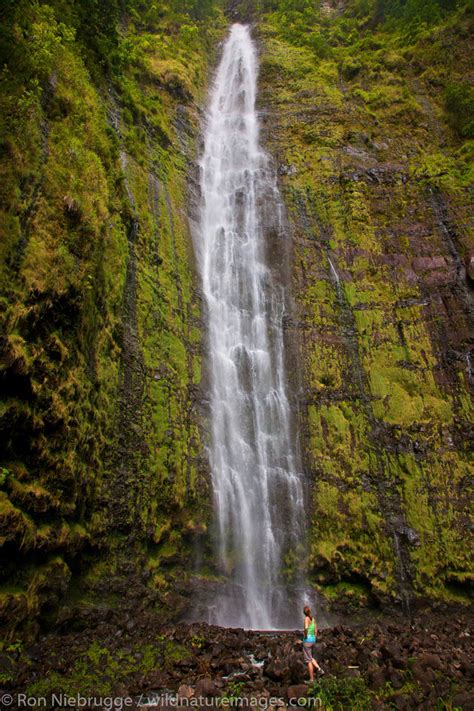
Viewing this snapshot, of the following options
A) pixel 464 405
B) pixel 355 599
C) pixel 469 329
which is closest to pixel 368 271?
pixel 469 329

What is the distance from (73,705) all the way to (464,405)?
1300 centimetres

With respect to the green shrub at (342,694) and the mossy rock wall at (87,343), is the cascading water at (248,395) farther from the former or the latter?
the green shrub at (342,694)

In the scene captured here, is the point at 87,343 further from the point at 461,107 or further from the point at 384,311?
the point at 461,107

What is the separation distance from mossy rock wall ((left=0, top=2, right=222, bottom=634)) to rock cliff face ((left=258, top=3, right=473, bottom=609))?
Result: 14.9 ft

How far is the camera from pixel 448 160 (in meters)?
18.7

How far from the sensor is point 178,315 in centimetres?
1473

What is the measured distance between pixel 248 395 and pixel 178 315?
11.7ft

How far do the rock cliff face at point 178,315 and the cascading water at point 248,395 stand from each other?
0.68m

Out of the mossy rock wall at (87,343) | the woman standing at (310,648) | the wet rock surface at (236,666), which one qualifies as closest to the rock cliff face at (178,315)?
the mossy rock wall at (87,343)

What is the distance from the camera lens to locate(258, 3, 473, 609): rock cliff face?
12.9m

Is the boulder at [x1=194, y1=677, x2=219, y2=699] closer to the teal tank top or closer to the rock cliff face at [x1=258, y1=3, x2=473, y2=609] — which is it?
the teal tank top

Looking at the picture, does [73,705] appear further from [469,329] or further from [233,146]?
[233,146]

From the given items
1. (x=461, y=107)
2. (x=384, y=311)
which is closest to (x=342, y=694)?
(x=384, y=311)

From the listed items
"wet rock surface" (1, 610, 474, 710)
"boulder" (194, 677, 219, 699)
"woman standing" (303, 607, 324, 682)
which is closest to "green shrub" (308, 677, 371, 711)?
"wet rock surface" (1, 610, 474, 710)
